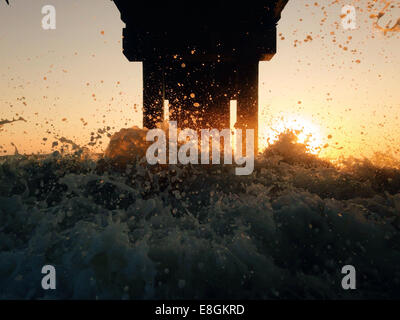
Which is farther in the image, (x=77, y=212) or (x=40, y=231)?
(x=77, y=212)

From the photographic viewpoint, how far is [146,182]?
4395 millimetres

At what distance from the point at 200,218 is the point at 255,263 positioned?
39.5 inches

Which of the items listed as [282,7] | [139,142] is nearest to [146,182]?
[139,142]

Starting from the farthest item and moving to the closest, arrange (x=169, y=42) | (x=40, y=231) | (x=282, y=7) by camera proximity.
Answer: (x=169, y=42), (x=282, y=7), (x=40, y=231)

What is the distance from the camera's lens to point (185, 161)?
5008mm

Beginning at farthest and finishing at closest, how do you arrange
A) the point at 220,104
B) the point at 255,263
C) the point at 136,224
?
the point at 220,104 < the point at 136,224 < the point at 255,263

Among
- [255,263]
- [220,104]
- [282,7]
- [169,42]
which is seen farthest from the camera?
[220,104]

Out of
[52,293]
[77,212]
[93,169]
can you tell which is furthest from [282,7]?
[52,293]

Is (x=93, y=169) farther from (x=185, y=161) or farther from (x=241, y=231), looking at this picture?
(x=241, y=231)

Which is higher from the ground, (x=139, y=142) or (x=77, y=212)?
(x=139, y=142)

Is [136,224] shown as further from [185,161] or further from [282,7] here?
[282,7]
